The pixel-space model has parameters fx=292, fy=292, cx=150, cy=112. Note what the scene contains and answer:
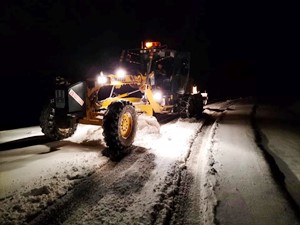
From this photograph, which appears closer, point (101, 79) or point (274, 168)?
point (274, 168)

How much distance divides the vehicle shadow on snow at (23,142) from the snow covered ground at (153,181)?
0.09ft

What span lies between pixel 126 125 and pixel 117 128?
→ 82 cm

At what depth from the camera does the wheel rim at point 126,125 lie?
722 centimetres

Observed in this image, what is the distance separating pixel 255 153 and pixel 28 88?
20721 mm

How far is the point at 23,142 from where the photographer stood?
8.13 metres

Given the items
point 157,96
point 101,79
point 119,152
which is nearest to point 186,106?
point 157,96

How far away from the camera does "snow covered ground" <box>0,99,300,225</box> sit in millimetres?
4262

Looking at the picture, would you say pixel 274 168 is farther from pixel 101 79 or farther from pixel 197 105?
pixel 197 105

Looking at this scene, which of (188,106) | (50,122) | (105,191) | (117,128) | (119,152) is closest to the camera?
(105,191)

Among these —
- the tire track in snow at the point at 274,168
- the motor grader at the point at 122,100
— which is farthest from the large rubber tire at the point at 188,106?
the tire track in snow at the point at 274,168

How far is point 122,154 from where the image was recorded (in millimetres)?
6883

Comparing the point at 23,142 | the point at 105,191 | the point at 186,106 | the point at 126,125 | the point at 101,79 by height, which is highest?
the point at 101,79

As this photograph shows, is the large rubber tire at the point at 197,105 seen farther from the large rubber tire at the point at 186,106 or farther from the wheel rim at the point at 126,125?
the wheel rim at the point at 126,125

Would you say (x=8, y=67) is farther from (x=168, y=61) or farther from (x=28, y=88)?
(x=168, y=61)
